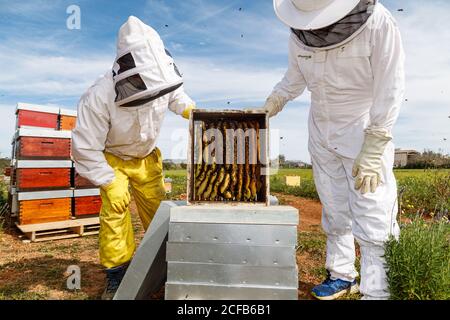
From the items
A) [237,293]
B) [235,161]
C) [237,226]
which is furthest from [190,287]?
[235,161]

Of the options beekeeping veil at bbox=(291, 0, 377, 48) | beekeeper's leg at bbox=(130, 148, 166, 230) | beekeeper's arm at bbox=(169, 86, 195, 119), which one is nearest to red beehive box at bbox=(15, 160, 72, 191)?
beekeeper's leg at bbox=(130, 148, 166, 230)

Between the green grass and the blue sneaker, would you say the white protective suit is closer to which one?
the blue sneaker

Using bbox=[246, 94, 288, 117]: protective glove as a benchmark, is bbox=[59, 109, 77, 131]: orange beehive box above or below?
above

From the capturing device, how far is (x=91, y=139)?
3346 mm

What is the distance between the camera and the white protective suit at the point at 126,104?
3.16 meters

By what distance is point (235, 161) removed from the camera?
312 cm

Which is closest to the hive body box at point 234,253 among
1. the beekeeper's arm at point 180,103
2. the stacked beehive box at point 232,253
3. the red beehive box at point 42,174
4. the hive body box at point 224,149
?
the stacked beehive box at point 232,253

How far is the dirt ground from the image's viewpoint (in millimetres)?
3746

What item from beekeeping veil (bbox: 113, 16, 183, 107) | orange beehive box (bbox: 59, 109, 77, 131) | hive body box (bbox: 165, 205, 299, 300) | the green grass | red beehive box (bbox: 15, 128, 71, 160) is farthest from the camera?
orange beehive box (bbox: 59, 109, 77, 131)

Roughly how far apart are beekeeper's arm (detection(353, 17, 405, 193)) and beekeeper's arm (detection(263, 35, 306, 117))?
2.65ft

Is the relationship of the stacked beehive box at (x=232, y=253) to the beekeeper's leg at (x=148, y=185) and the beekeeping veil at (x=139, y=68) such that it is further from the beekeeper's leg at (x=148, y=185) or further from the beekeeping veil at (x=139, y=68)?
the beekeeper's leg at (x=148, y=185)

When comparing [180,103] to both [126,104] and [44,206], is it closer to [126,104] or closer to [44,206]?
[126,104]

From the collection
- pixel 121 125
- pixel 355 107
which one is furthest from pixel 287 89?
pixel 121 125

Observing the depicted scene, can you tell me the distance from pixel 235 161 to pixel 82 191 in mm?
3950
